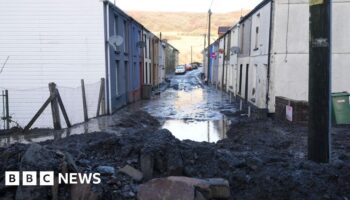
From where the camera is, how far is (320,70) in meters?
6.88

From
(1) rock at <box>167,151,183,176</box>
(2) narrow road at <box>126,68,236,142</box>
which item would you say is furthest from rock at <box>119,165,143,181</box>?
(2) narrow road at <box>126,68,236,142</box>

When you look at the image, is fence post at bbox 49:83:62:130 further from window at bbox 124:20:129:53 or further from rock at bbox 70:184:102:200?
window at bbox 124:20:129:53

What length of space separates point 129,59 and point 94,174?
19.6m

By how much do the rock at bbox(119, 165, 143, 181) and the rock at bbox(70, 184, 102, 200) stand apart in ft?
2.87

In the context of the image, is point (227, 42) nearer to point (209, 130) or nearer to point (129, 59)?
point (129, 59)

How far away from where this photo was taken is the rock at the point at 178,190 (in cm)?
529

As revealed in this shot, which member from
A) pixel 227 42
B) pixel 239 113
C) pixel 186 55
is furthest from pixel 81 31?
pixel 186 55

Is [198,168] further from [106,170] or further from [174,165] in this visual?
[106,170]

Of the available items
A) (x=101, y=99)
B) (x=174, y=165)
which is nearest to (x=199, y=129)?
(x=101, y=99)

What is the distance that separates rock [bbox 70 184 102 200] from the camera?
522cm

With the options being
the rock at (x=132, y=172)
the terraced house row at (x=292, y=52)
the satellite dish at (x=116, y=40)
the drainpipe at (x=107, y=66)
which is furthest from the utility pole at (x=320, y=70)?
the drainpipe at (x=107, y=66)

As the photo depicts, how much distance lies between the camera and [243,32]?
2612 cm

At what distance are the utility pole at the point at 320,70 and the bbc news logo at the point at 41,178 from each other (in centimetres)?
364

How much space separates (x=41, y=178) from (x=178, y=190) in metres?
1.70
